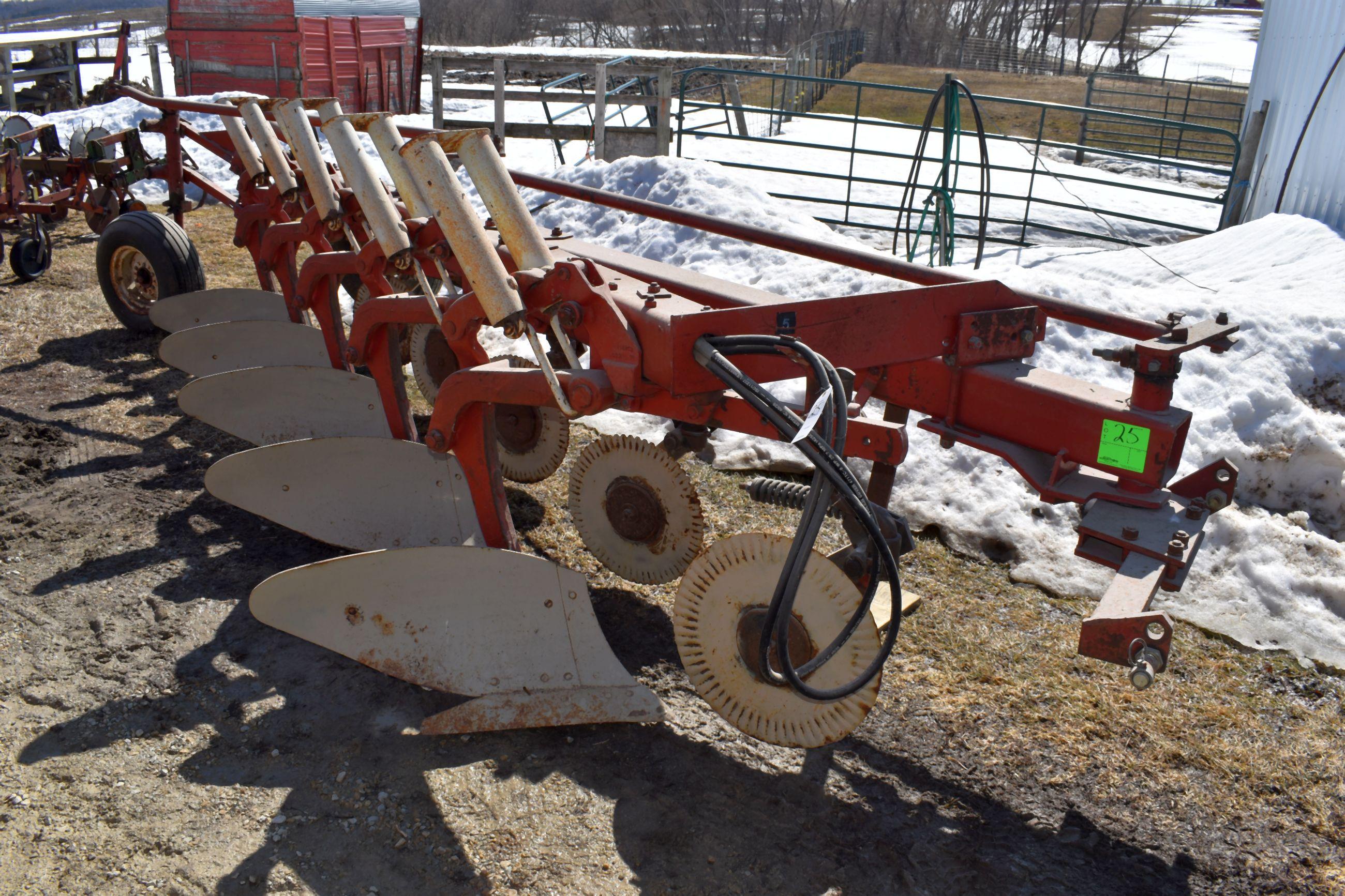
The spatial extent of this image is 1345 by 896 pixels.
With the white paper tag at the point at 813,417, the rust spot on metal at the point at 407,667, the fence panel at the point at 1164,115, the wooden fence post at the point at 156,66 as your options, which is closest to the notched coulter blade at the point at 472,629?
the rust spot on metal at the point at 407,667

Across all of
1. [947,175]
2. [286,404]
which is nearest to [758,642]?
[286,404]

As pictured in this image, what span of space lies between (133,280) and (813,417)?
18.7ft

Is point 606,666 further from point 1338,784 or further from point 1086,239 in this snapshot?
point 1086,239

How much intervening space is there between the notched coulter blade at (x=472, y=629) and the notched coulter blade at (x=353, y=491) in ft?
2.13

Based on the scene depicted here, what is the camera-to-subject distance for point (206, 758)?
116 inches

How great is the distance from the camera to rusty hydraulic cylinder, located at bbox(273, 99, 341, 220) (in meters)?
4.51

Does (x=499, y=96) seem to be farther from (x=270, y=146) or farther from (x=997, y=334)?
(x=997, y=334)

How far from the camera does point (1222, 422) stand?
4.68 m

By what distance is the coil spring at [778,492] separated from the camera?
304 centimetres

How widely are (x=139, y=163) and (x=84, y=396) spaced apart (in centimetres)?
271

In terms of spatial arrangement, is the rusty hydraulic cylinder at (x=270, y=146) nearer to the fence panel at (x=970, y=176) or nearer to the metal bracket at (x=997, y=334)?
the metal bracket at (x=997, y=334)

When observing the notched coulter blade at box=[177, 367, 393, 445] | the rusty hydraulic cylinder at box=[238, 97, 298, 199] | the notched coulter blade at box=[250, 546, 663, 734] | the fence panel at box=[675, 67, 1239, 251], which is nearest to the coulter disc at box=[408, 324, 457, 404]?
the notched coulter blade at box=[177, 367, 393, 445]

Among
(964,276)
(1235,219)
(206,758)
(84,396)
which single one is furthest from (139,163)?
(1235,219)

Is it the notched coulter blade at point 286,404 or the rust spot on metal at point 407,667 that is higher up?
the notched coulter blade at point 286,404
